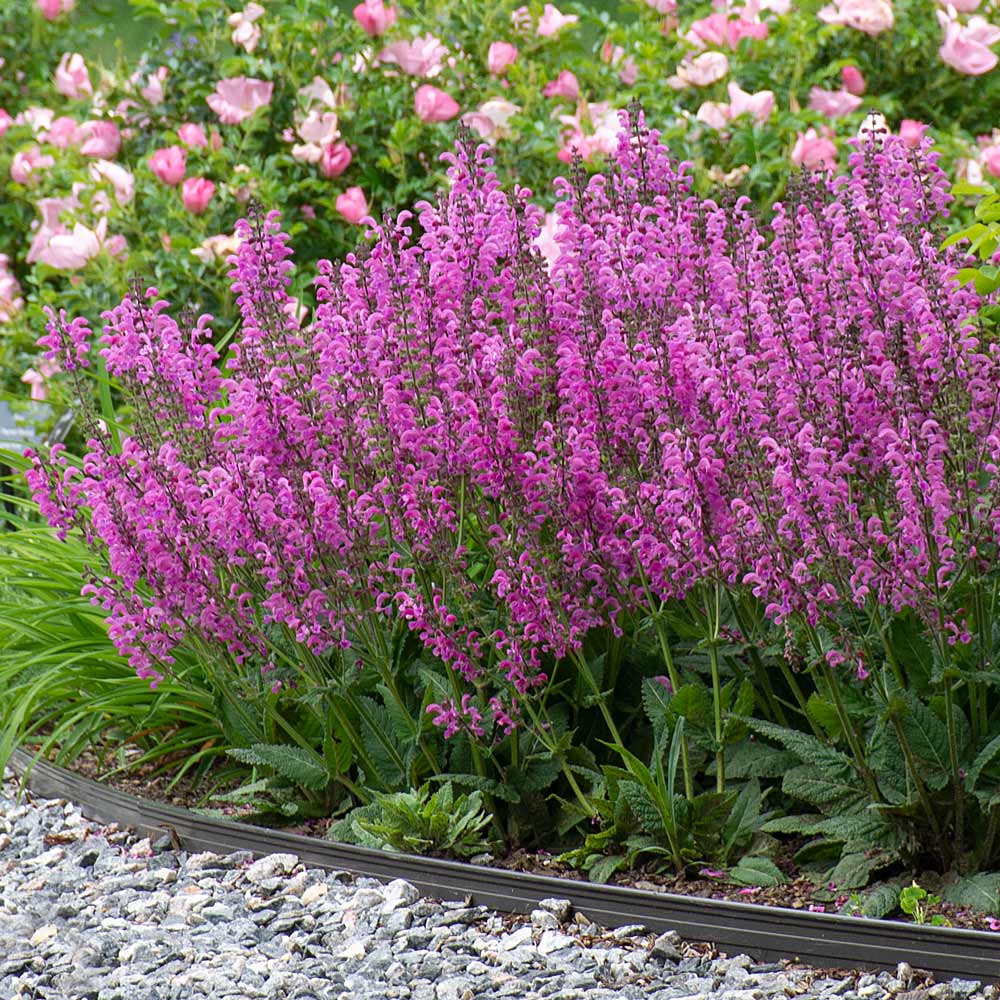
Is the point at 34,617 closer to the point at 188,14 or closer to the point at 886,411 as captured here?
the point at 886,411

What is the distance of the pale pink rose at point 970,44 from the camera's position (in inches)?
232

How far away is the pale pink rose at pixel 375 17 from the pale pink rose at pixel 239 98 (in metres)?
0.50

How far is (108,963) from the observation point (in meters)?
2.95

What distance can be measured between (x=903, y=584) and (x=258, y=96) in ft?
13.3

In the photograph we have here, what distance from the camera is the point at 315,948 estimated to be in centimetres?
292

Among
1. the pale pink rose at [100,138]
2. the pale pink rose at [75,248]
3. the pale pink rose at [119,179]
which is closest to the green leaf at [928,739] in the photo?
the pale pink rose at [75,248]

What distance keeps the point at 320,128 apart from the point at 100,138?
1.09 m

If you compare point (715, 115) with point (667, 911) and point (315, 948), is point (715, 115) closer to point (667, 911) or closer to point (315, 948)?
point (667, 911)

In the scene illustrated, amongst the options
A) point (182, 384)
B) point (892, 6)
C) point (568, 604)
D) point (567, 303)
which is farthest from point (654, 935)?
point (892, 6)

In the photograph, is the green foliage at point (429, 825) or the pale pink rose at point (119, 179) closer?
the green foliage at point (429, 825)

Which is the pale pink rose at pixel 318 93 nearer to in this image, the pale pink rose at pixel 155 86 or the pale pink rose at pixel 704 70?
the pale pink rose at pixel 155 86

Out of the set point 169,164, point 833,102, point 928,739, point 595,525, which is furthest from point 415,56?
point 928,739

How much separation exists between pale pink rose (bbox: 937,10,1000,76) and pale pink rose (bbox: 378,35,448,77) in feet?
6.50

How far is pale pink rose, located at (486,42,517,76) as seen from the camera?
6.09 metres
